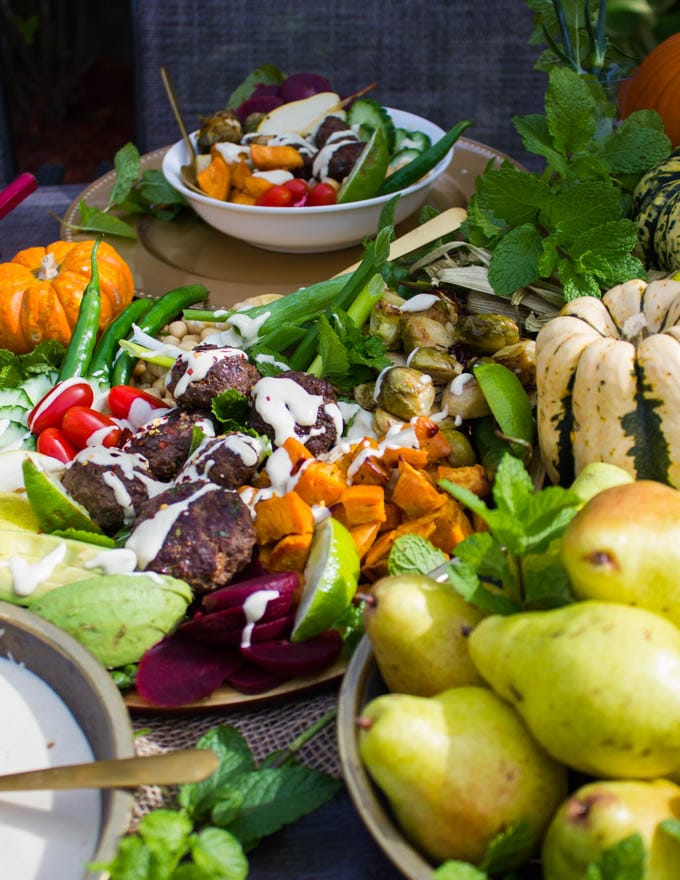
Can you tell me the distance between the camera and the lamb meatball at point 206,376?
1369 mm

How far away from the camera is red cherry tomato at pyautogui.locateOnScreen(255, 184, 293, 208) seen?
1909 mm

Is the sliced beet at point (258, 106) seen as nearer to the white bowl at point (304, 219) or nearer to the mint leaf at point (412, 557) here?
the white bowl at point (304, 219)

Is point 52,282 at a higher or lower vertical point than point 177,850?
higher

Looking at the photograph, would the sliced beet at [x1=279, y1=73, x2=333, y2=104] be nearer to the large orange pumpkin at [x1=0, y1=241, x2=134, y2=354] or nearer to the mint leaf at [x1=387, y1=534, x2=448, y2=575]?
the large orange pumpkin at [x1=0, y1=241, x2=134, y2=354]

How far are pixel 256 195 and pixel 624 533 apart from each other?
→ 1.42 metres

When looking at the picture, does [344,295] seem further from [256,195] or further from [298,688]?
[298,688]

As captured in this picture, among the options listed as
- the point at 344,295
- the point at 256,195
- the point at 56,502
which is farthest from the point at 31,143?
the point at 56,502

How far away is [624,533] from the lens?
0.76 meters

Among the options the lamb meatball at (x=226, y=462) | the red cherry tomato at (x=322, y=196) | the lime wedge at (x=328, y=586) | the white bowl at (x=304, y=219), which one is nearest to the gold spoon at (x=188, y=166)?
the white bowl at (x=304, y=219)

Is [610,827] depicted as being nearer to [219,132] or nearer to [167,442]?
[167,442]

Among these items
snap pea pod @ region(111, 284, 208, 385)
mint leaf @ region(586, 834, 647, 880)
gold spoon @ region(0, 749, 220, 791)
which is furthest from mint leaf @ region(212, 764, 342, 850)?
snap pea pod @ region(111, 284, 208, 385)

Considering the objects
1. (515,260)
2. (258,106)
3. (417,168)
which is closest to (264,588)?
(515,260)

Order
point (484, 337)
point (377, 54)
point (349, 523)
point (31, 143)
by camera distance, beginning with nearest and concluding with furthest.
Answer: point (349, 523) < point (484, 337) < point (377, 54) < point (31, 143)

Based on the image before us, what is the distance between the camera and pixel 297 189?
6.41 feet
